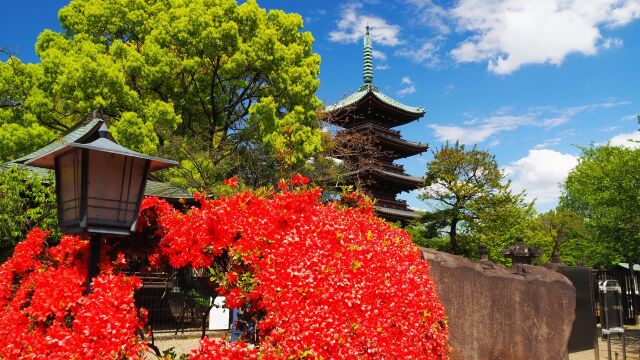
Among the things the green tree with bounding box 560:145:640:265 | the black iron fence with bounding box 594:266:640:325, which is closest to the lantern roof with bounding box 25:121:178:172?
the green tree with bounding box 560:145:640:265

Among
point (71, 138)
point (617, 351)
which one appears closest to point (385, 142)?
point (617, 351)

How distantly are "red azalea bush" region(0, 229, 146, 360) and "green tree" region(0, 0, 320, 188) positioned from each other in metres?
10.8

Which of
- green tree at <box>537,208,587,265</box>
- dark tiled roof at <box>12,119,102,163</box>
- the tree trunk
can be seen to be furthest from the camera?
green tree at <box>537,208,587,265</box>

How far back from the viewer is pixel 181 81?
1884 cm

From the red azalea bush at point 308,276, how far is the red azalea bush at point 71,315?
588 mm

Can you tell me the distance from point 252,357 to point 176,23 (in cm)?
1599

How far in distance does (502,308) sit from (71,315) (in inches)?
202

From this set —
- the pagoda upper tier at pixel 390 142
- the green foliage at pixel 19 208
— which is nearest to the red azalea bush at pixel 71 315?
the green foliage at pixel 19 208

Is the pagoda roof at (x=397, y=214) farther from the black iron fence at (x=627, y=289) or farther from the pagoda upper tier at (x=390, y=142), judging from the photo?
the black iron fence at (x=627, y=289)

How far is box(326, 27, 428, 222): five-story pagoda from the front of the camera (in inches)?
1153

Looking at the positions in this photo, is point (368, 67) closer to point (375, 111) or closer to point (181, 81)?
point (375, 111)

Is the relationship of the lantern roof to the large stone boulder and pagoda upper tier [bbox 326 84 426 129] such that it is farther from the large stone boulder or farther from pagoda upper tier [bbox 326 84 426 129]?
pagoda upper tier [bbox 326 84 426 129]

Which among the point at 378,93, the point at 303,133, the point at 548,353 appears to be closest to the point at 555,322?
the point at 548,353

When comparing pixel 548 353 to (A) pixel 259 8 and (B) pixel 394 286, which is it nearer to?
(B) pixel 394 286
